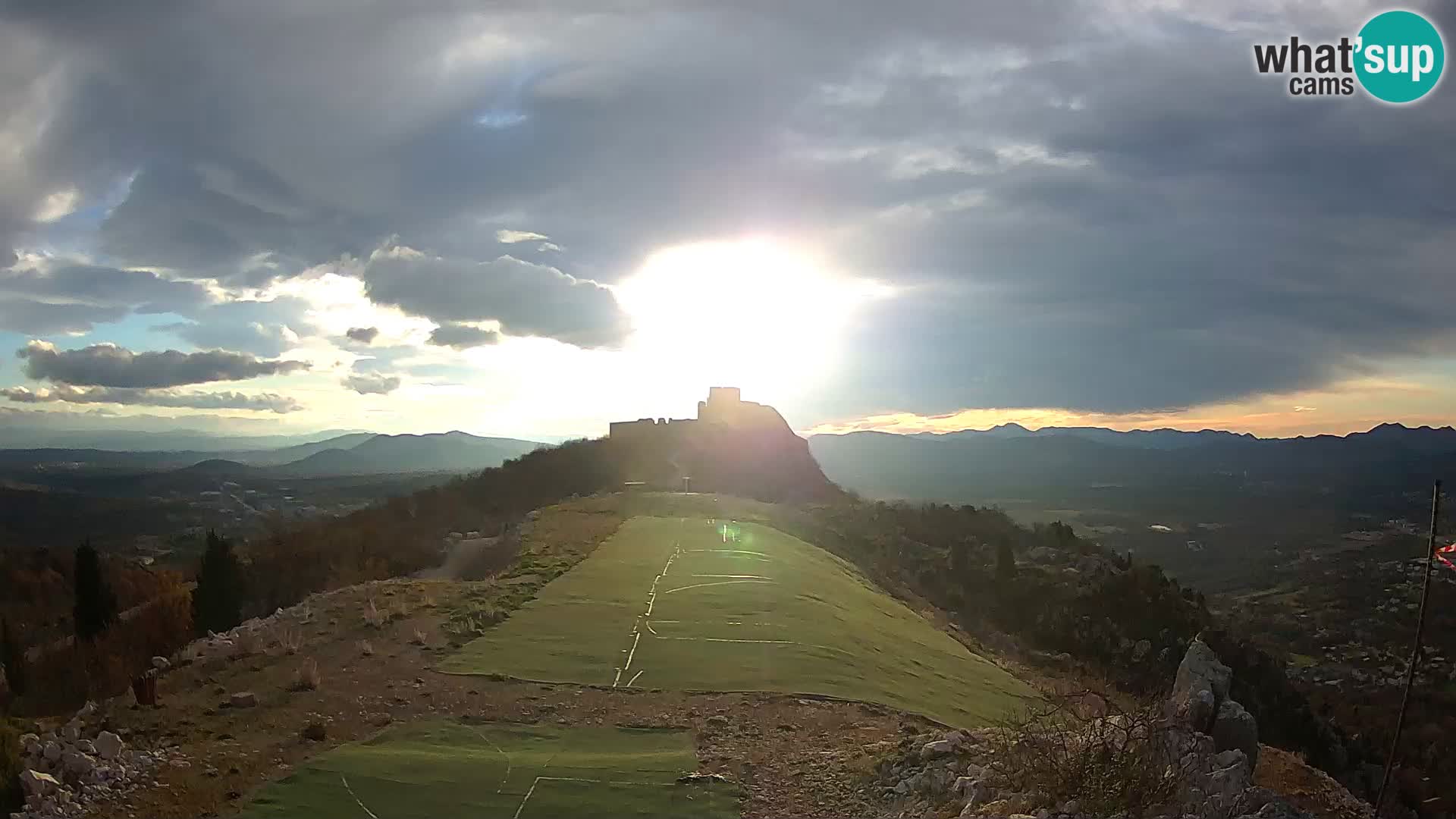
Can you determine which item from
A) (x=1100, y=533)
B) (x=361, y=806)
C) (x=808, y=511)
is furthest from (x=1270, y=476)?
(x=361, y=806)

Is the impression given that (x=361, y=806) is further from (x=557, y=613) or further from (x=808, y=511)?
(x=808, y=511)

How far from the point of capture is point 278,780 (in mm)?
8203

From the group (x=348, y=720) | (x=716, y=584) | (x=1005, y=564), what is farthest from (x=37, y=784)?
(x=1005, y=564)

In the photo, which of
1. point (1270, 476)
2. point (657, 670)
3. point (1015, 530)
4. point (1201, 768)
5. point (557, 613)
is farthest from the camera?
point (1270, 476)

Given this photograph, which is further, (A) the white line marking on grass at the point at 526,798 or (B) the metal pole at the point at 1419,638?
(B) the metal pole at the point at 1419,638

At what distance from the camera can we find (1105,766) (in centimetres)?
676

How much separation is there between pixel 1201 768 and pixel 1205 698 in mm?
2044

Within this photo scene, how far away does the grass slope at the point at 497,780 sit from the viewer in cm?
767

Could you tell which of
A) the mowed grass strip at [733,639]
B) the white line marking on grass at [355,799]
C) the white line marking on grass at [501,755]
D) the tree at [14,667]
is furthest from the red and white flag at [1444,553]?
the tree at [14,667]

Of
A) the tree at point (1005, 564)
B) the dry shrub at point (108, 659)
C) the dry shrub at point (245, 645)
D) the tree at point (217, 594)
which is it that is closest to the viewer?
the dry shrub at point (245, 645)

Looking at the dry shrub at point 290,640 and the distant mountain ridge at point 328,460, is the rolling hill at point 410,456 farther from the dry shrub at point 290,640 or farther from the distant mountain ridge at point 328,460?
the dry shrub at point 290,640

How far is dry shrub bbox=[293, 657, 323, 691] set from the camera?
1134 cm

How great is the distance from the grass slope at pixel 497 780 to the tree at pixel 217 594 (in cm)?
1167

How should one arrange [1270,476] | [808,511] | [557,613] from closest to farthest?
[557,613]
[808,511]
[1270,476]
